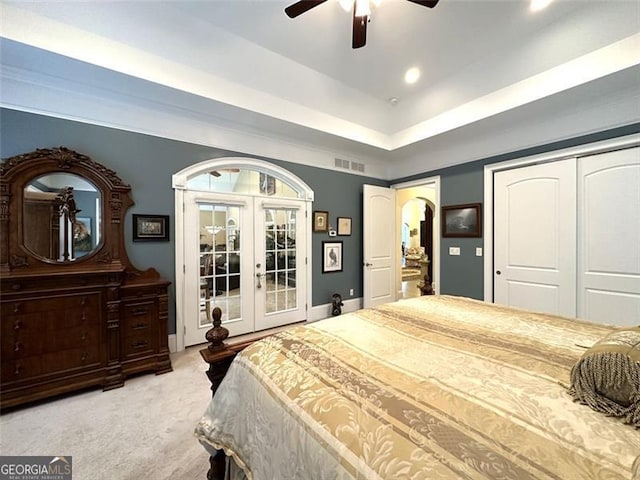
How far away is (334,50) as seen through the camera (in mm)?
2770

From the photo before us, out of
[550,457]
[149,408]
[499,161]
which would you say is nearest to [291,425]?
[550,457]

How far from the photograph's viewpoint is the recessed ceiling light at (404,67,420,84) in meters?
3.08

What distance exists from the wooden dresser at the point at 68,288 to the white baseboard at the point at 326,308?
6.95 ft

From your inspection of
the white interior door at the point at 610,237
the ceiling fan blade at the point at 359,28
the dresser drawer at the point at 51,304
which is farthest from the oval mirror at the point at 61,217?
the white interior door at the point at 610,237

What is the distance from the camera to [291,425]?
32.5 inches

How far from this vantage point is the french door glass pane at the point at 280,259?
3.74 meters

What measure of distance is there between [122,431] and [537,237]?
4515mm

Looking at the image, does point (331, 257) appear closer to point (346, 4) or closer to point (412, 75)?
point (412, 75)

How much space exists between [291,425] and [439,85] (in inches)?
154

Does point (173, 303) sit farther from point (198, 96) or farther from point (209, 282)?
point (198, 96)

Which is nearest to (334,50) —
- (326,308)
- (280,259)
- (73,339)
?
(280,259)

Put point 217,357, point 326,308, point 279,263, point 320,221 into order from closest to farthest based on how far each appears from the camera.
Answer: point 217,357 → point 279,263 → point 320,221 → point 326,308

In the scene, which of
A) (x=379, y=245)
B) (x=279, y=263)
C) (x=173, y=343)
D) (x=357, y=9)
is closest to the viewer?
(x=357, y=9)

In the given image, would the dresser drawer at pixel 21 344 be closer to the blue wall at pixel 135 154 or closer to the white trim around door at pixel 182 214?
the blue wall at pixel 135 154
